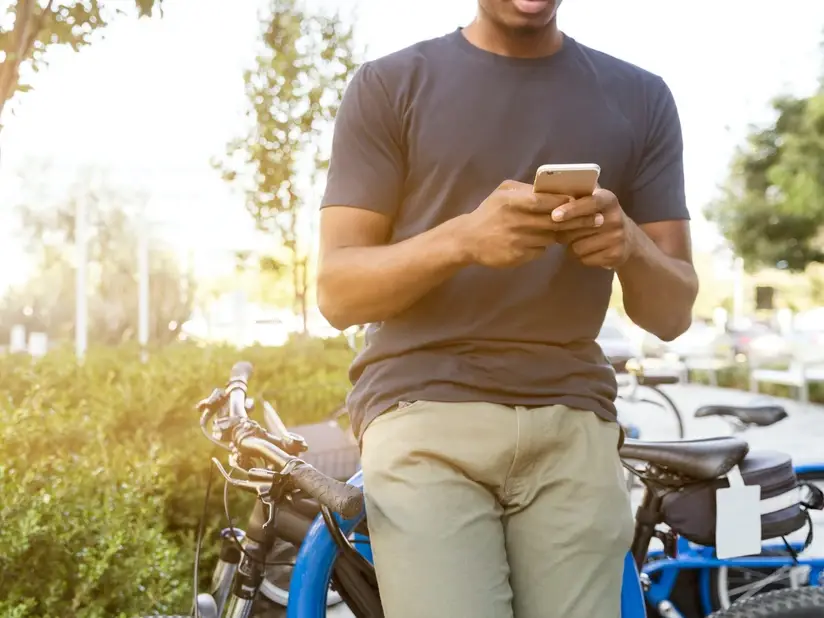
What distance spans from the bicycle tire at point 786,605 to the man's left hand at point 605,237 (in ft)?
3.47

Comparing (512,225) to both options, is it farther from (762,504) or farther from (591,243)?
(762,504)

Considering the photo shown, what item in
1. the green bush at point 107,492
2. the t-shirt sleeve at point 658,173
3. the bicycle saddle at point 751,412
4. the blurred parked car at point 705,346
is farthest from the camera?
the blurred parked car at point 705,346

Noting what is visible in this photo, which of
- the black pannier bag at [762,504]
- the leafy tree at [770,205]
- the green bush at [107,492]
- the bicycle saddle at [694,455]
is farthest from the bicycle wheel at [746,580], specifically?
the leafy tree at [770,205]

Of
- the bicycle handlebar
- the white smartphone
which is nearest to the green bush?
the bicycle handlebar

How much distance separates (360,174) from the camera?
1563 mm

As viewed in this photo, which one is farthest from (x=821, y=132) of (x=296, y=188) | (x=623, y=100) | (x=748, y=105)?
(x=623, y=100)

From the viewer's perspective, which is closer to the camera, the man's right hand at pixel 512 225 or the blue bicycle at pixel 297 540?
the man's right hand at pixel 512 225

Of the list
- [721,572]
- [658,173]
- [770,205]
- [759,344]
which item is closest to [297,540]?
[658,173]

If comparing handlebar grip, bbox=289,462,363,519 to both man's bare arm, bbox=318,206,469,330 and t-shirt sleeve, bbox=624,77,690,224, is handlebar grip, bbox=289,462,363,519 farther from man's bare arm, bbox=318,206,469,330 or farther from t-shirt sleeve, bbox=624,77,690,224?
t-shirt sleeve, bbox=624,77,690,224

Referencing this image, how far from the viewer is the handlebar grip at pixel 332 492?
155cm

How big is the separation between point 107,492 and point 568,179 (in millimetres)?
2223

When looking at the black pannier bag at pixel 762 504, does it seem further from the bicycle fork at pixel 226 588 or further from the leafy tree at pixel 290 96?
the leafy tree at pixel 290 96

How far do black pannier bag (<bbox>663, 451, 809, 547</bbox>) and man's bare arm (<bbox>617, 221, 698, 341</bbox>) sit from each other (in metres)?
0.97

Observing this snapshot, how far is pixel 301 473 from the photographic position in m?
1.67
